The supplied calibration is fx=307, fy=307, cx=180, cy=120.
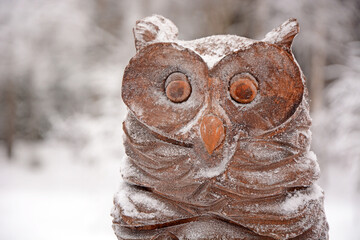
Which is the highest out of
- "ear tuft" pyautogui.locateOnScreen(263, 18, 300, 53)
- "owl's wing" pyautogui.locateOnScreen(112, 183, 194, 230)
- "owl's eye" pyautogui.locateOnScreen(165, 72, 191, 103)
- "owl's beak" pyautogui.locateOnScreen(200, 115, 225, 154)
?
"ear tuft" pyautogui.locateOnScreen(263, 18, 300, 53)

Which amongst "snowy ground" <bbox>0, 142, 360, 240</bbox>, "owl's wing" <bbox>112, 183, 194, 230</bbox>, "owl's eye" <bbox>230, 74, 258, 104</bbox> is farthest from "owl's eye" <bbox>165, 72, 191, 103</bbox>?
"snowy ground" <bbox>0, 142, 360, 240</bbox>

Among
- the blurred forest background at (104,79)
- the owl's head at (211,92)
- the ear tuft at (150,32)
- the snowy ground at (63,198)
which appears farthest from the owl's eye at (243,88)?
the blurred forest background at (104,79)

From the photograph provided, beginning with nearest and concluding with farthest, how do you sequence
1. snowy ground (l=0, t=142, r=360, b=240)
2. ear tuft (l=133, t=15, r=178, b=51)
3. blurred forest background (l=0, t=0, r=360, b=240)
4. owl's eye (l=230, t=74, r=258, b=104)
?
owl's eye (l=230, t=74, r=258, b=104) → ear tuft (l=133, t=15, r=178, b=51) → snowy ground (l=0, t=142, r=360, b=240) → blurred forest background (l=0, t=0, r=360, b=240)

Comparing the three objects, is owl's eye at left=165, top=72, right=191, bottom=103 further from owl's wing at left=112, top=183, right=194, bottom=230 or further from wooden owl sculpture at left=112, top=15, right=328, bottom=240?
owl's wing at left=112, top=183, right=194, bottom=230

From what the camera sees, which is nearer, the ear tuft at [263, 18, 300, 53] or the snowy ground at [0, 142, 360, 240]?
the ear tuft at [263, 18, 300, 53]

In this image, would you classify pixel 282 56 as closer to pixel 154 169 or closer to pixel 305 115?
pixel 305 115

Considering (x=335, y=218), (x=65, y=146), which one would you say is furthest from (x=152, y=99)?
(x=65, y=146)
